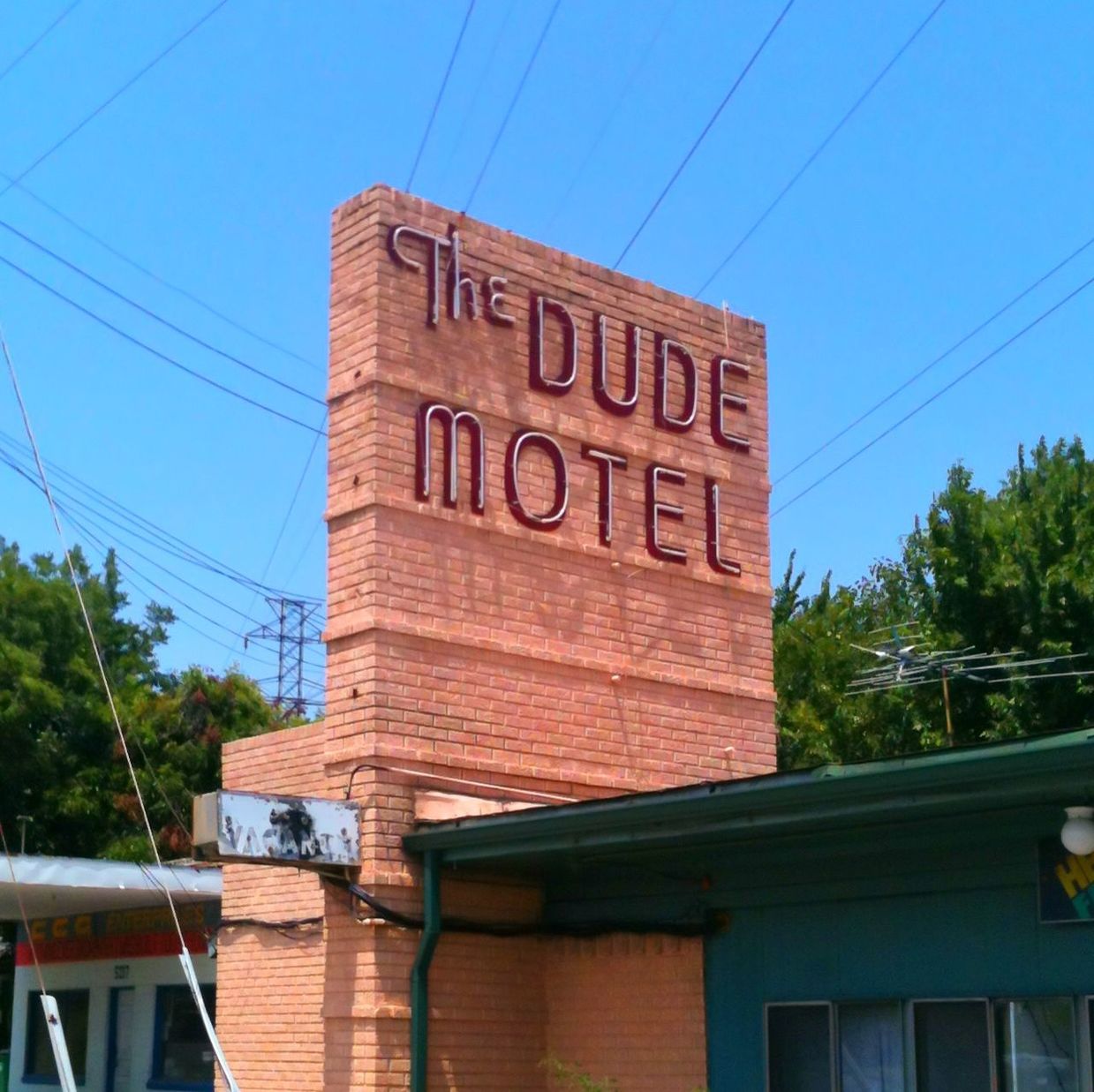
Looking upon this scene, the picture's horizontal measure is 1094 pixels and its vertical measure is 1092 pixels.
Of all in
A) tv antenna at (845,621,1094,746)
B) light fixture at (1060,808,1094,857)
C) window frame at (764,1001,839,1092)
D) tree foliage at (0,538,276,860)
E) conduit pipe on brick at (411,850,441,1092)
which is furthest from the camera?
tree foliage at (0,538,276,860)

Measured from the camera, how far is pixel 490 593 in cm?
1258

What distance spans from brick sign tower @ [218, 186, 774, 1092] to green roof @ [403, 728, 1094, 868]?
102 centimetres

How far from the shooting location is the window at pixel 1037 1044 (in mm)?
9211

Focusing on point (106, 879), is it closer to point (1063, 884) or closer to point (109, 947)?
point (109, 947)

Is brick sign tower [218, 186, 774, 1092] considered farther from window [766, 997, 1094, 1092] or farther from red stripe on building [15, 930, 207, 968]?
red stripe on building [15, 930, 207, 968]

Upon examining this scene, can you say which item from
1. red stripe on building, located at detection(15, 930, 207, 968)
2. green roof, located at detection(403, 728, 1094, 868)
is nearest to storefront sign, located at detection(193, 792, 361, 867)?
green roof, located at detection(403, 728, 1094, 868)

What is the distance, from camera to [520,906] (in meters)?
12.3

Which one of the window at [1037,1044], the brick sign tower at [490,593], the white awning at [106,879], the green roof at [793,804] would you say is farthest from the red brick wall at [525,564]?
the white awning at [106,879]

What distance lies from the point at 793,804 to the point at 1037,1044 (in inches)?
78.7

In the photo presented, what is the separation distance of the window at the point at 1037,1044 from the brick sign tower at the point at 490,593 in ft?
12.8

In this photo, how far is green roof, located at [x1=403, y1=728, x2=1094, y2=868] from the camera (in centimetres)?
799

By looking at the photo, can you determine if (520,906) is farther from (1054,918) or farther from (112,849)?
(112,849)

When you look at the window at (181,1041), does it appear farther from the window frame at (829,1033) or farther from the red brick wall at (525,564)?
the window frame at (829,1033)

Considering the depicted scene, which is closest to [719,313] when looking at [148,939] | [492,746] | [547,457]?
[547,457]
